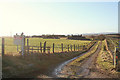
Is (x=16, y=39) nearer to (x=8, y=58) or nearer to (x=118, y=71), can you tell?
(x=8, y=58)

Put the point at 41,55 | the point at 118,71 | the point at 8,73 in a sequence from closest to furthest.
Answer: the point at 8,73 → the point at 118,71 → the point at 41,55

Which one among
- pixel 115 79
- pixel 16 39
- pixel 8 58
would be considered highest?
pixel 16 39

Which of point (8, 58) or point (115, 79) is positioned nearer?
point (115, 79)

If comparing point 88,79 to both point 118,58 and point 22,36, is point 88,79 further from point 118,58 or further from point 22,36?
point 22,36

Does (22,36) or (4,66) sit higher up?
(22,36)

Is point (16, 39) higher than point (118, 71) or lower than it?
higher

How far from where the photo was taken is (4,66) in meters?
8.06

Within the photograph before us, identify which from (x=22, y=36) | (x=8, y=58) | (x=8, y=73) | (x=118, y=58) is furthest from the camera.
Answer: (x=22, y=36)

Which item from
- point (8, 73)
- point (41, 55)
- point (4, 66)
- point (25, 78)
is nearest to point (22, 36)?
point (41, 55)

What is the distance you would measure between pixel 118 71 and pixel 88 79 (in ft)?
9.94

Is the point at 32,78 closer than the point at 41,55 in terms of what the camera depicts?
Yes

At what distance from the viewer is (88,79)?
6.26 m

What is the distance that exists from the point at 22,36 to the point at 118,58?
860cm

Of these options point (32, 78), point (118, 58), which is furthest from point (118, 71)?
point (32, 78)
